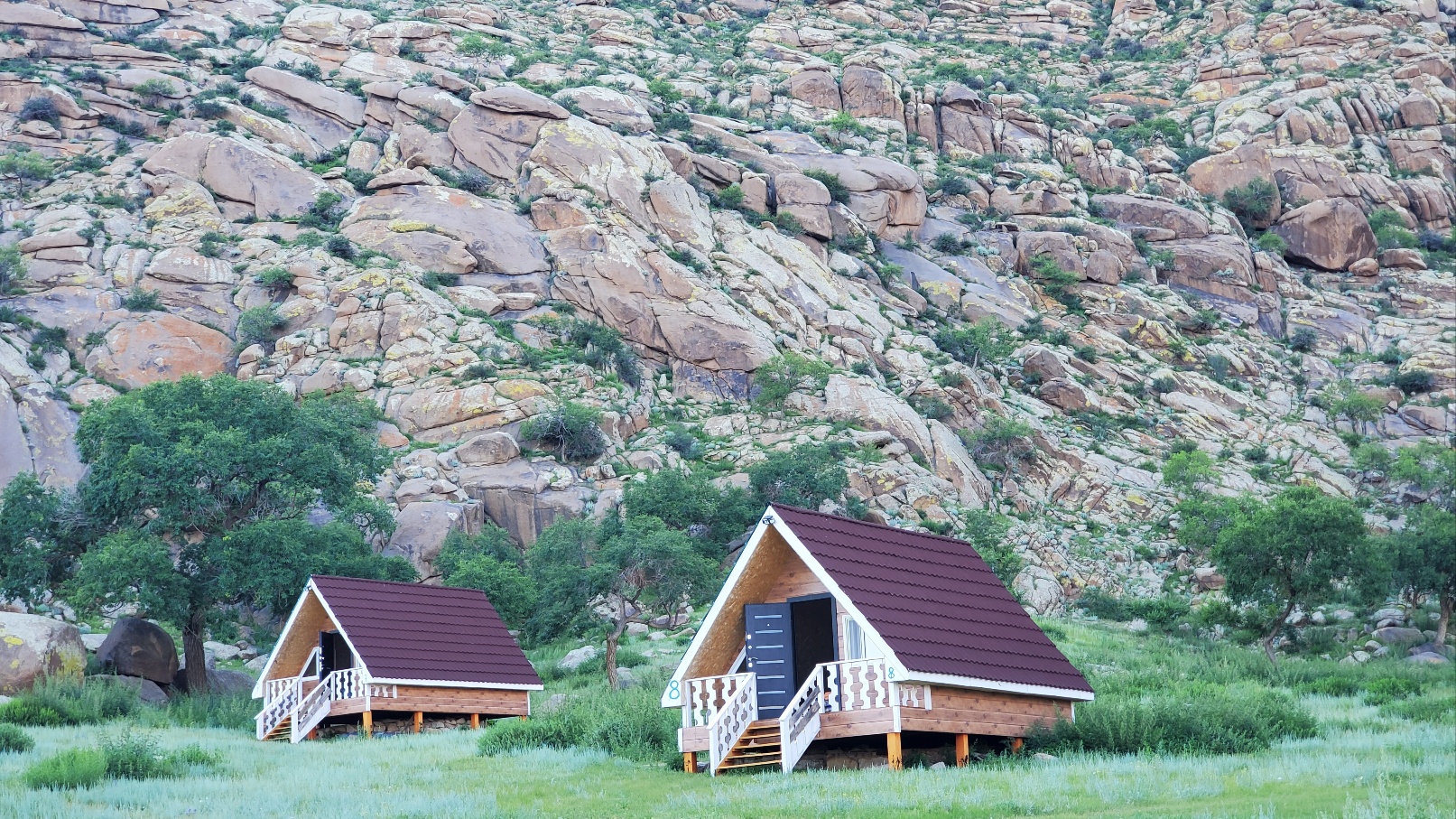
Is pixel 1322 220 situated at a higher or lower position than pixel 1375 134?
lower

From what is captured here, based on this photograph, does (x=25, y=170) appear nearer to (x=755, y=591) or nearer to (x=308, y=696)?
(x=308, y=696)

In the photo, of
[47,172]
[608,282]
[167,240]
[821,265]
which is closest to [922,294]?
[821,265]

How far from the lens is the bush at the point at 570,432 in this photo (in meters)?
68.2

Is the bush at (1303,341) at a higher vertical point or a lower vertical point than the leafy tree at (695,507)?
higher

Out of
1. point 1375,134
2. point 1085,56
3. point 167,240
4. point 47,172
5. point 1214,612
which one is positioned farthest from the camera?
point 1085,56

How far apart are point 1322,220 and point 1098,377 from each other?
3609 centimetres

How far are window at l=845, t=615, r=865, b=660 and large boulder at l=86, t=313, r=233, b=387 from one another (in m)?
55.8

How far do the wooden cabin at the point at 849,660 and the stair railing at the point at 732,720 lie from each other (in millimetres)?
22

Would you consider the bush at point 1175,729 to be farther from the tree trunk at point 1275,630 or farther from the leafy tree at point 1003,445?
the leafy tree at point 1003,445

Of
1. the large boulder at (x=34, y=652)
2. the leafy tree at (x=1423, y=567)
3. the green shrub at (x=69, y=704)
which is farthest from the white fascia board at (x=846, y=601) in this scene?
the leafy tree at (x=1423, y=567)

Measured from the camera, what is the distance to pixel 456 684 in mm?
34750

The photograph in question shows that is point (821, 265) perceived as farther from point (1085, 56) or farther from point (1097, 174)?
point (1085, 56)

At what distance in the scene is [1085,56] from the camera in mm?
148125

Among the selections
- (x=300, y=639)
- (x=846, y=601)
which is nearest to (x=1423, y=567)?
(x=846, y=601)
